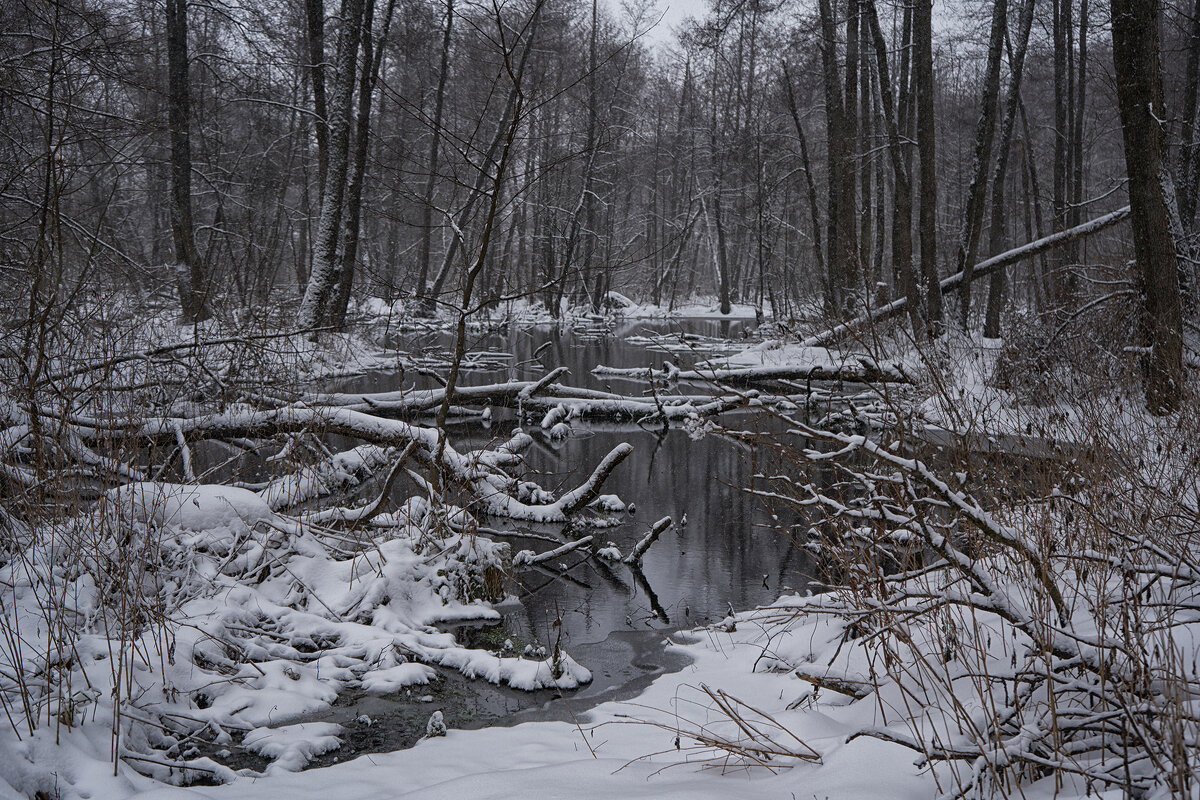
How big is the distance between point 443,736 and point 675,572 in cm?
282

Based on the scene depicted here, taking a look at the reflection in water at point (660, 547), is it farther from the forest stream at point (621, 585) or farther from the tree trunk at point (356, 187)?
the tree trunk at point (356, 187)

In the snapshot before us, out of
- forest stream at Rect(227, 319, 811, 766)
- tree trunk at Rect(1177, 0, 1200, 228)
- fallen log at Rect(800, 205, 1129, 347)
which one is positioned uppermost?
tree trunk at Rect(1177, 0, 1200, 228)

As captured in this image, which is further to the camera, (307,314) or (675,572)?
(307,314)

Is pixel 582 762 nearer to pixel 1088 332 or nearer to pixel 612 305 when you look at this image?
pixel 1088 332

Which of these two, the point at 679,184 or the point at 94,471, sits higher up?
the point at 679,184

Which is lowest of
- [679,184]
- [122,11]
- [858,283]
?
[858,283]

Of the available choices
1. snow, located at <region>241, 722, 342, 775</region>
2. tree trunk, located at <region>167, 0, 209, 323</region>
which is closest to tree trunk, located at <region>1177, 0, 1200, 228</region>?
snow, located at <region>241, 722, 342, 775</region>

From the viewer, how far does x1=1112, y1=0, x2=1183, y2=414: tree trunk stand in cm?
719

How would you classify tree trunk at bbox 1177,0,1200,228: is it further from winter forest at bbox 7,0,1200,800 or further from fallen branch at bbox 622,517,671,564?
fallen branch at bbox 622,517,671,564

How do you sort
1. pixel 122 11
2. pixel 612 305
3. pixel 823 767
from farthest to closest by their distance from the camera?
pixel 612 305, pixel 122 11, pixel 823 767

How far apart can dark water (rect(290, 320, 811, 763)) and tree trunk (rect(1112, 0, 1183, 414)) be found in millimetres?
4011

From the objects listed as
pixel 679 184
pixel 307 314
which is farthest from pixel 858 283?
pixel 679 184

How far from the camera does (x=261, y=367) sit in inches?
302

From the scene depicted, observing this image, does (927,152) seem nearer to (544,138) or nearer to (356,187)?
(356,187)
